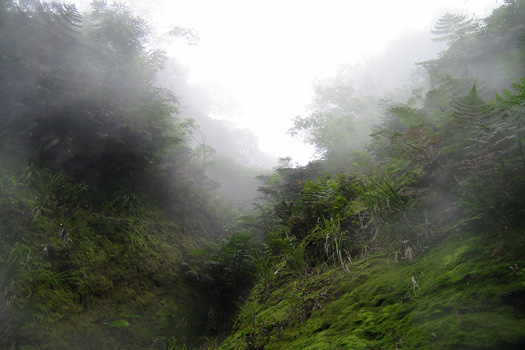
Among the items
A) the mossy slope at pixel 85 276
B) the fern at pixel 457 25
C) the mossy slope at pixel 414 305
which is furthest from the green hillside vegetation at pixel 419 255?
the fern at pixel 457 25

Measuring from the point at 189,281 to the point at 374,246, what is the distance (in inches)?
138

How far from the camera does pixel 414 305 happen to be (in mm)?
1837

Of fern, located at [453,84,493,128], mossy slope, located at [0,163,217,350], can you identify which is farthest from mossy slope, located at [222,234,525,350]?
mossy slope, located at [0,163,217,350]

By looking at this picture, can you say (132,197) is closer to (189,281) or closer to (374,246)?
(189,281)

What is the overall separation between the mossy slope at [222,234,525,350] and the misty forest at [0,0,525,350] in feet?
A: 0.04

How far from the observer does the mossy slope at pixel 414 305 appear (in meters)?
1.42

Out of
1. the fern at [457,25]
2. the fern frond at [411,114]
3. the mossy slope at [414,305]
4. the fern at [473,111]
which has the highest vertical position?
the fern at [457,25]

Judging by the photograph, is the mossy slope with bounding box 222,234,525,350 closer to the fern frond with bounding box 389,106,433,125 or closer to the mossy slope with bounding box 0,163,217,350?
the mossy slope with bounding box 0,163,217,350

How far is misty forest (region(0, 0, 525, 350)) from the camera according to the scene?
1.94m

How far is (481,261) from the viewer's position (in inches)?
70.5

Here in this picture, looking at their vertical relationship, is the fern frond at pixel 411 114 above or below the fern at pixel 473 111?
above

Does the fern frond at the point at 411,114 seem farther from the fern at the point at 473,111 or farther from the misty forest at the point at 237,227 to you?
the fern at the point at 473,111

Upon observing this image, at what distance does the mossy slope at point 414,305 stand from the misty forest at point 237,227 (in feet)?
0.04

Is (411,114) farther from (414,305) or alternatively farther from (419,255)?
(414,305)
